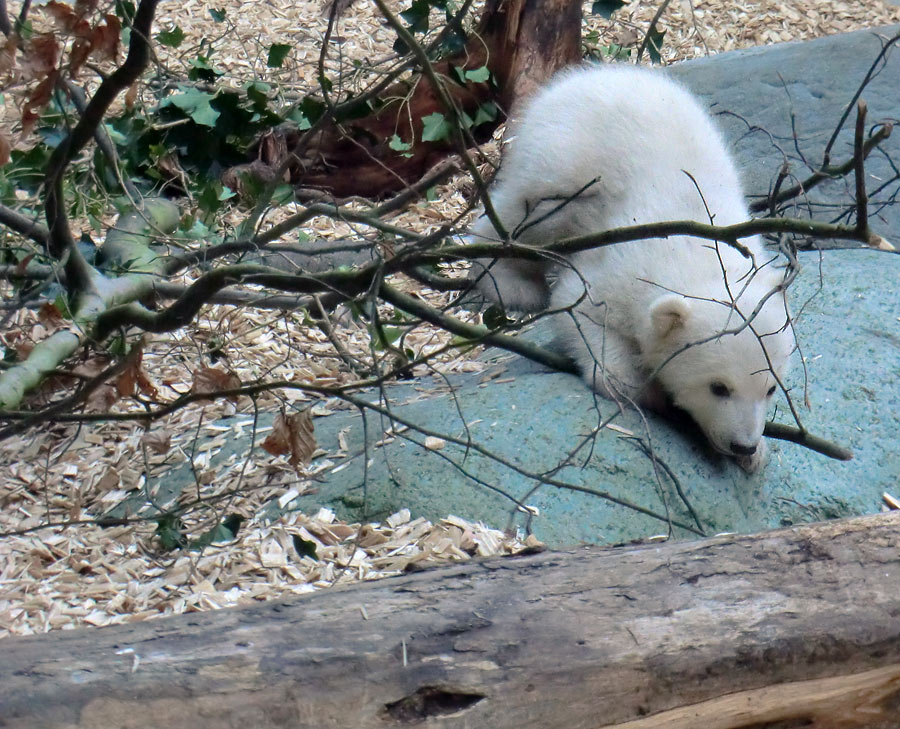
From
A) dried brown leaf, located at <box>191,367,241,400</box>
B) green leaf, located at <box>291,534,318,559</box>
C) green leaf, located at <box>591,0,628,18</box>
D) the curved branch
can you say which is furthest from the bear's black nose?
green leaf, located at <box>591,0,628,18</box>

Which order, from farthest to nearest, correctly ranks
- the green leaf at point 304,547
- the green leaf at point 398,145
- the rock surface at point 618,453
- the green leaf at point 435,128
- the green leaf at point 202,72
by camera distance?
the green leaf at point 398,145 < the green leaf at point 435,128 < the green leaf at point 202,72 < the rock surface at point 618,453 < the green leaf at point 304,547

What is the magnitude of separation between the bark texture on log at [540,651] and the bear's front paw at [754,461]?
1.62 meters

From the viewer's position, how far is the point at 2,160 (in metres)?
2.14

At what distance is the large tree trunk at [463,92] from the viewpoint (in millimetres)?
7020

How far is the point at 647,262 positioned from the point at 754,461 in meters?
1.04

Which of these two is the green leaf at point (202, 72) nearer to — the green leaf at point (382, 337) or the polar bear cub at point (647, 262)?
the polar bear cub at point (647, 262)

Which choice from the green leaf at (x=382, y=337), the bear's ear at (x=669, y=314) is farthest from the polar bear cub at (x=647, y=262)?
the green leaf at (x=382, y=337)

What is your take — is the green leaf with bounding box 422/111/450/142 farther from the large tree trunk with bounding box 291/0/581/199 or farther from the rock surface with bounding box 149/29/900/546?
the rock surface with bounding box 149/29/900/546

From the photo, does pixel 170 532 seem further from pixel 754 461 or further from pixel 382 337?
pixel 754 461

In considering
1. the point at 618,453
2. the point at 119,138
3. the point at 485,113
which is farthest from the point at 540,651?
the point at 485,113

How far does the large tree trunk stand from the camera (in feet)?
23.0

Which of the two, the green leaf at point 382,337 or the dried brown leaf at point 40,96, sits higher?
the dried brown leaf at point 40,96

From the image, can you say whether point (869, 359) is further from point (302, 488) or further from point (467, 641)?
point (467, 641)

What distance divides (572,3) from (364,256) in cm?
234
